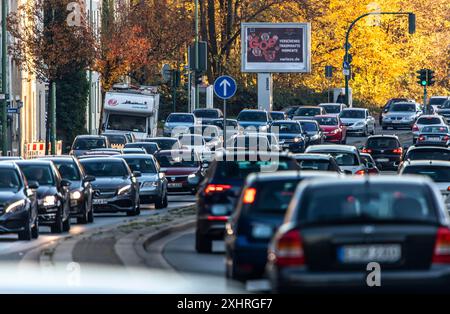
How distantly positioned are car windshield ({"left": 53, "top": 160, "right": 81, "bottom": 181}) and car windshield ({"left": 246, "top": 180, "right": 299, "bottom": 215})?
16.4 meters

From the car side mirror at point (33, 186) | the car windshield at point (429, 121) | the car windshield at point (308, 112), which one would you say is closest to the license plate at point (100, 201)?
the car side mirror at point (33, 186)

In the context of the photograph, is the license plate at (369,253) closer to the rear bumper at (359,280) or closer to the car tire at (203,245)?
the rear bumper at (359,280)

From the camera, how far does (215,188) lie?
77.4ft

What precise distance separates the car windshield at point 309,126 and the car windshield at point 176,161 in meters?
23.3

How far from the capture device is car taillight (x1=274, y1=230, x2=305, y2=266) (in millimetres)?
13547

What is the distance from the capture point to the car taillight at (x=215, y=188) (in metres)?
23.5

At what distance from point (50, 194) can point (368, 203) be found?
1724cm

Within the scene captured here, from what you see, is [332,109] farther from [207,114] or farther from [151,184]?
[151,184]

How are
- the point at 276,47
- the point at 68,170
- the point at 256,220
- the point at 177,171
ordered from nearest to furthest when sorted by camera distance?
1. the point at 256,220
2. the point at 68,170
3. the point at 177,171
4. the point at 276,47

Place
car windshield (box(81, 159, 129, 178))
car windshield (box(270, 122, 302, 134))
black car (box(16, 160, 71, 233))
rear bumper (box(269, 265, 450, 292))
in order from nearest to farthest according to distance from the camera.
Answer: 1. rear bumper (box(269, 265, 450, 292))
2. black car (box(16, 160, 71, 233))
3. car windshield (box(81, 159, 129, 178))
4. car windshield (box(270, 122, 302, 134))

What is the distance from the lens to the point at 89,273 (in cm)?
2011

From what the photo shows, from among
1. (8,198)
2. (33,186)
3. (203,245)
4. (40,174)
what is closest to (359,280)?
(203,245)

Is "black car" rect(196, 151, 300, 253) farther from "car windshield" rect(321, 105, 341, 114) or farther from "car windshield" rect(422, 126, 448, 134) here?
"car windshield" rect(321, 105, 341, 114)

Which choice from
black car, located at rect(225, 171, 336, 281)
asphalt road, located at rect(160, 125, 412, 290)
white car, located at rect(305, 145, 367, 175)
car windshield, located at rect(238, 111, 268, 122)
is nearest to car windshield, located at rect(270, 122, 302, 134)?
car windshield, located at rect(238, 111, 268, 122)
